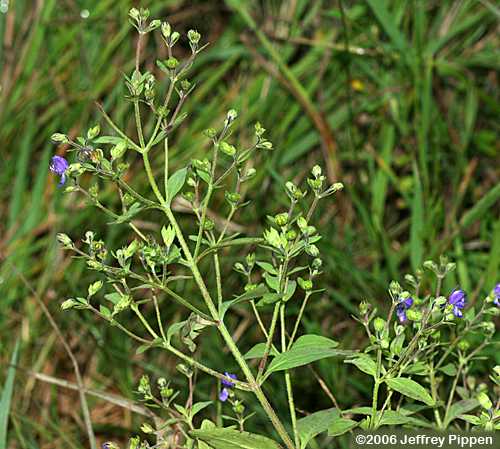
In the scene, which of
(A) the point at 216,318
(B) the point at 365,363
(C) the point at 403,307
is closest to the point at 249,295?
(A) the point at 216,318

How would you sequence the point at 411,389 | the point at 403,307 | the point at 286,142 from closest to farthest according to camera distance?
1. the point at 411,389
2. the point at 403,307
3. the point at 286,142

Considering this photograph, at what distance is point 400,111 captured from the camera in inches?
102

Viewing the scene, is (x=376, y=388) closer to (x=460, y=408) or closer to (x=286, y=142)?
(x=460, y=408)

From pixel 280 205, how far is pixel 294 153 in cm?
18

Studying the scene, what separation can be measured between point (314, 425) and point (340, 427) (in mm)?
62

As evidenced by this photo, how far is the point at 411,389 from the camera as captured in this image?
1.28 meters

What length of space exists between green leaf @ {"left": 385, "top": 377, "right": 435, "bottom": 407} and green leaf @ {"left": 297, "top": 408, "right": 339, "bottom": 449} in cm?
13

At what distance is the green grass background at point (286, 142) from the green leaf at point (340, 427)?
2.44 ft

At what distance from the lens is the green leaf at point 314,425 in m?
1.35

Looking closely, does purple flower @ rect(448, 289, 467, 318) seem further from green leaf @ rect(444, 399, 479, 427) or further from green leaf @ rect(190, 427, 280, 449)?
green leaf @ rect(190, 427, 280, 449)

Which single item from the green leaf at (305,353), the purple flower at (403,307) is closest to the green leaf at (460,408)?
the purple flower at (403,307)

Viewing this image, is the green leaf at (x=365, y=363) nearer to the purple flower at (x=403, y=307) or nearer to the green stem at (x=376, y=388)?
the green stem at (x=376, y=388)

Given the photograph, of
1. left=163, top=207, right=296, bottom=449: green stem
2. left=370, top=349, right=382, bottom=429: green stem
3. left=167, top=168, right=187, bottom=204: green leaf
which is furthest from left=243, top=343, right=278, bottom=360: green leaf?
left=167, top=168, right=187, bottom=204: green leaf

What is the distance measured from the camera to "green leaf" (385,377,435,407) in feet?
4.15
